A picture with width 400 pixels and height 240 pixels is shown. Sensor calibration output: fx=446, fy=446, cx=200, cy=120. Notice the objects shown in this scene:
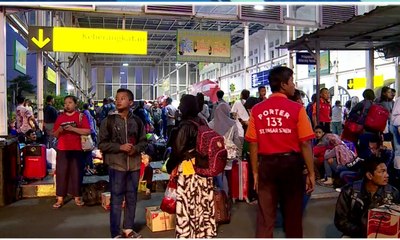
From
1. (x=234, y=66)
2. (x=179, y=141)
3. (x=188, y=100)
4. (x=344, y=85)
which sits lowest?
(x=179, y=141)

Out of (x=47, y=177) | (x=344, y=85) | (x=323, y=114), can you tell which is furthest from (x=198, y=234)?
(x=344, y=85)

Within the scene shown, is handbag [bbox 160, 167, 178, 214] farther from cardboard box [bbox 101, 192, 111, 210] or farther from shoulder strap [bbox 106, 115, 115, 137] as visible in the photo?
cardboard box [bbox 101, 192, 111, 210]

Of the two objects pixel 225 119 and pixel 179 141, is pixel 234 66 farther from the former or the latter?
pixel 179 141

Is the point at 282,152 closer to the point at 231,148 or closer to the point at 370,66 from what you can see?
the point at 231,148

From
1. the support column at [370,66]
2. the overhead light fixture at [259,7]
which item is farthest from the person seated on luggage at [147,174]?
the support column at [370,66]

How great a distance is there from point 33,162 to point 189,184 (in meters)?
3.50

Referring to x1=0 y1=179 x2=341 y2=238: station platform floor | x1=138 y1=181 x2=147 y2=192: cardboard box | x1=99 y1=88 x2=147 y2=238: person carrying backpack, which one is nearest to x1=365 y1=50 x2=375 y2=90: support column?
x1=0 y1=179 x2=341 y2=238: station platform floor

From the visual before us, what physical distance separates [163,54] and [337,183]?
31091 mm

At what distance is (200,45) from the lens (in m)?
11.6

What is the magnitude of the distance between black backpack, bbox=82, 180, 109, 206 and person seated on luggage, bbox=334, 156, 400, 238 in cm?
356

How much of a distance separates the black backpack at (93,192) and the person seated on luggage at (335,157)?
336 cm

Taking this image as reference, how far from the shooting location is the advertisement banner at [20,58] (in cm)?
873

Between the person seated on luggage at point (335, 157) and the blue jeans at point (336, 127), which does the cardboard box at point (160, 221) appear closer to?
the person seated on luggage at point (335, 157)

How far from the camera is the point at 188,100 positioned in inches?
171
